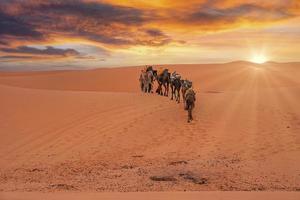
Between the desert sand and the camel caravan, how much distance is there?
2.14 feet

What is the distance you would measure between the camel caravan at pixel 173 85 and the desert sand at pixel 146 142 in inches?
25.7

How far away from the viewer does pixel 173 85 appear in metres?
22.1

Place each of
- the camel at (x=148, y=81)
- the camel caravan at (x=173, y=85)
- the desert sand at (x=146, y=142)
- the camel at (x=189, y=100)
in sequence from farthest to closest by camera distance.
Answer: the camel at (x=148, y=81) < the camel caravan at (x=173, y=85) < the camel at (x=189, y=100) < the desert sand at (x=146, y=142)

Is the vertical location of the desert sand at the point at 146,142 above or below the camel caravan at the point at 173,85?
below

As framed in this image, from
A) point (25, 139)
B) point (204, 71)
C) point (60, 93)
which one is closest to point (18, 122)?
point (25, 139)

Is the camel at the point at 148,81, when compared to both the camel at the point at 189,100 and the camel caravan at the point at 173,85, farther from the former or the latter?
the camel at the point at 189,100

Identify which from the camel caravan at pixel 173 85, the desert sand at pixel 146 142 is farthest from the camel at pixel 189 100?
the desert sand at pixel 146 142

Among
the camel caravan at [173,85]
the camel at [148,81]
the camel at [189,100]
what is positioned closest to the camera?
the camel at [189,100]

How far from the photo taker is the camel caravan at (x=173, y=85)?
18.3 m

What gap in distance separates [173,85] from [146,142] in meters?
6.59

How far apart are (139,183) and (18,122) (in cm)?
830

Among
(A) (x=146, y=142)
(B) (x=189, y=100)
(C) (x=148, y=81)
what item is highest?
(C) (x=148, y=81)

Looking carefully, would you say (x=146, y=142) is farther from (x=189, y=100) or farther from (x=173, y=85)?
(x=173, y=85)

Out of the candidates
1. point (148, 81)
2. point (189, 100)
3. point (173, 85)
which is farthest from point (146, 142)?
point (148, 81)
